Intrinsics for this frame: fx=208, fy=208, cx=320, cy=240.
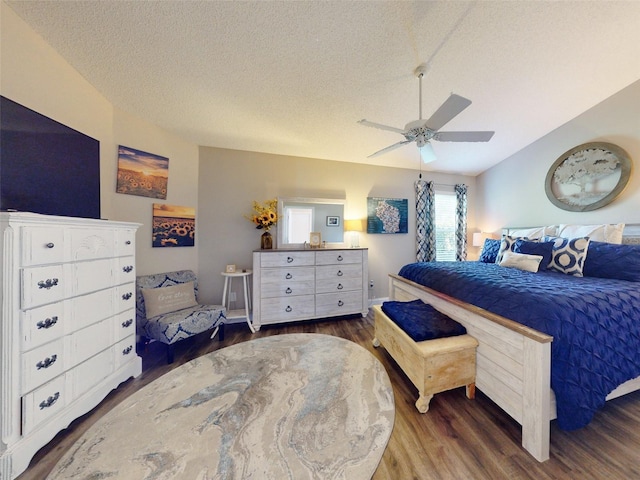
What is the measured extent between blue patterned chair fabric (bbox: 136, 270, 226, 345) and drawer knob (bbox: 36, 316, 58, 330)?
2.88ft

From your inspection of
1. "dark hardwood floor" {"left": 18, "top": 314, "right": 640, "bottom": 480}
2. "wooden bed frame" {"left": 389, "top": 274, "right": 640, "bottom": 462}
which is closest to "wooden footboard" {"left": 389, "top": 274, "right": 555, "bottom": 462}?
"wooden bed frame" {"left": 389, "top": 274, "right": 640, "bottom": 462}

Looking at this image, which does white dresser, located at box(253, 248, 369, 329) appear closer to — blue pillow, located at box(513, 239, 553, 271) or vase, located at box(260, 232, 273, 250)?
vase, located at box(260, 232, 273, 250)

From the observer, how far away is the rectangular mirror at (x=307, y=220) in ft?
10.9

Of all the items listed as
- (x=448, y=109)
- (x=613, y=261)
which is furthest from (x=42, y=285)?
(x=613, y=261)

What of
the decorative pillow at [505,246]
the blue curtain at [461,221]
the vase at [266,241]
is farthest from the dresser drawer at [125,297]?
the blue curtain at [461,221]

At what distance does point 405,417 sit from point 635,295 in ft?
6.07

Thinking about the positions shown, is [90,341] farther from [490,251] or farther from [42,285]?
[490,251]

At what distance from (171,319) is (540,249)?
414 cm

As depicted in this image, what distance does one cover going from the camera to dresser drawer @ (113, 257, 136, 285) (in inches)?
66.9

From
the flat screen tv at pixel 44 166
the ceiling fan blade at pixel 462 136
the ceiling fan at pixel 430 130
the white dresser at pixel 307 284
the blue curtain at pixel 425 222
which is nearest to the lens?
the flat screen tv at pixel 44 166

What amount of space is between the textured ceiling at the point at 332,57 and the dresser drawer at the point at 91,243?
57.8 inches

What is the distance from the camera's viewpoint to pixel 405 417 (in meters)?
1.46

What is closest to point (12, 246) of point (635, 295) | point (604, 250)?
point (635, 295)

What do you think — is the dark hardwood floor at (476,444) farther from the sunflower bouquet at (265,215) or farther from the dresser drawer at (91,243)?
the sunflower bouquet at (265,215)
